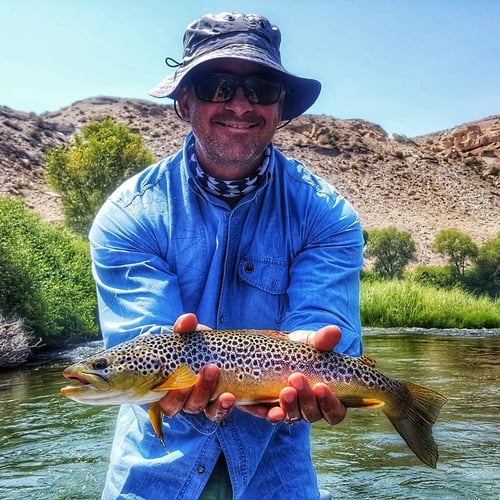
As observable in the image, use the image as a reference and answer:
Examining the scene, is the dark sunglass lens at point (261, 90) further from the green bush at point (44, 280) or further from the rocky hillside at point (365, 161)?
the rocky hillside at point (365, 161)

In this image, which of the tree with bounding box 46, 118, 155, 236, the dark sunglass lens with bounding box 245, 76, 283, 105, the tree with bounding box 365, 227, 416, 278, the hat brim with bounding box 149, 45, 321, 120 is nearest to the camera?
the hat brim with bounding box 149, 45, 321, 120

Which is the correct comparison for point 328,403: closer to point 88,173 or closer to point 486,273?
point 88,173

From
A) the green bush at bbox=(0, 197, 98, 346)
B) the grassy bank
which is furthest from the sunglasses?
the grassy bank

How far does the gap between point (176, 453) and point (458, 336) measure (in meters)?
22.1

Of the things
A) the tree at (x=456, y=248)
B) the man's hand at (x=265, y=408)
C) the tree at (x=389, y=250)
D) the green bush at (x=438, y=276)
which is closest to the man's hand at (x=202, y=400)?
the man's hand at (x=265, y=408)

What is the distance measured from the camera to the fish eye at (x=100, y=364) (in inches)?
102

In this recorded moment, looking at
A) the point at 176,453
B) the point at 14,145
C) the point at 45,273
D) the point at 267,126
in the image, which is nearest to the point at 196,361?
the point at 176,453

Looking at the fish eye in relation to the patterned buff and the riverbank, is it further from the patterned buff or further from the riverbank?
the riverbank

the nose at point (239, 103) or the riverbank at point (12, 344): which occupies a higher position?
the nose at point (239, 103)

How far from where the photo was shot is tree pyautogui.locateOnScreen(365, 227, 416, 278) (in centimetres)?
5419

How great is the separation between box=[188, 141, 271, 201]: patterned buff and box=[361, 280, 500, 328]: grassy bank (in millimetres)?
24851

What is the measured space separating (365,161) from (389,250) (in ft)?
86.2

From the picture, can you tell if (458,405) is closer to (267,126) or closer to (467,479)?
(467,479)

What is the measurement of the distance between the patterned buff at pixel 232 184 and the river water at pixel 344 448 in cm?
486
